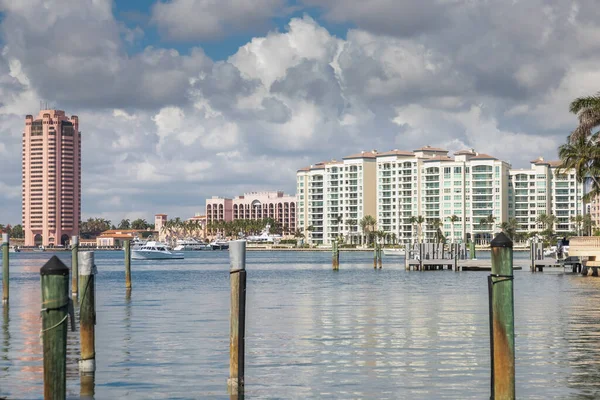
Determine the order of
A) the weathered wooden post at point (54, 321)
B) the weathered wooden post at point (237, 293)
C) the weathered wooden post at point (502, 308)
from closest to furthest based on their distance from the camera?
the weathered wooden post at point (54, 321)
the weathered wooden post at point (502, 308)
the weathered wooden post at point (237, 293)

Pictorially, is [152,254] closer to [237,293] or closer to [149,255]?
[149,255]

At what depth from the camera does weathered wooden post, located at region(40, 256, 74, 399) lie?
1380 cm

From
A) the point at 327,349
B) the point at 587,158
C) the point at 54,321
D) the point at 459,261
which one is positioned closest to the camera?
the point at 54,321

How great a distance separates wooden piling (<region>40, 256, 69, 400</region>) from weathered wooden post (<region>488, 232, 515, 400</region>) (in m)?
6.75

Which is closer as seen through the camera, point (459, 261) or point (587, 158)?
point (587, 158)

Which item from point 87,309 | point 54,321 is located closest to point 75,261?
point 87,309

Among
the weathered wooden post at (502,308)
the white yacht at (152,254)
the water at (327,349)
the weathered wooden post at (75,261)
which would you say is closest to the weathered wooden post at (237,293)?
the water at (327,349)

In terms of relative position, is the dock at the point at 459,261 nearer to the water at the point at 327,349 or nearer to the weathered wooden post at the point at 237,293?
the water at the point at 327,349

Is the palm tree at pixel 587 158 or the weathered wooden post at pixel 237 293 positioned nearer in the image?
the weathered wooden post at pixel 237 293

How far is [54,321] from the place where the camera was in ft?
45.9

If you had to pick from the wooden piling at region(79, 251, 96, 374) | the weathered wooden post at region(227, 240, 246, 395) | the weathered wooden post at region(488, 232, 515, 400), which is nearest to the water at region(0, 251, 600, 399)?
the wooden piling at region(79, 251, 96, 374)

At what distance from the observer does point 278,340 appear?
30766mm

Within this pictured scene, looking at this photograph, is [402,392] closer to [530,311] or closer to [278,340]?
[278,340]

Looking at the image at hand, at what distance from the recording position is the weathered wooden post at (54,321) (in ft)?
45.3
